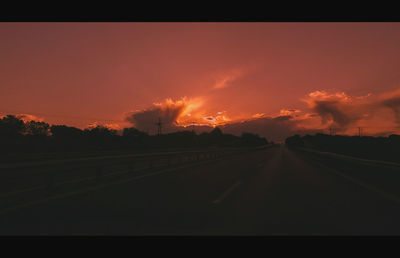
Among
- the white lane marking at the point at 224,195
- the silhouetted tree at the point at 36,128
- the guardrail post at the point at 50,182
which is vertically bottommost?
the white lane marking at the point at 224,195

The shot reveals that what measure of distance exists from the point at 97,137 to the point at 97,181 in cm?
8576

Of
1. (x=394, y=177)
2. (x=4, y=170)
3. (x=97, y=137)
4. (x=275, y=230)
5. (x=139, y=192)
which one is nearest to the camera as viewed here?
(x=275, y=230)

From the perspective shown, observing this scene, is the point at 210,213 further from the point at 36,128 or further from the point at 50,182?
the point at 36,128

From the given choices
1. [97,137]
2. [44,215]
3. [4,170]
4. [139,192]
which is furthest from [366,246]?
[97,137]

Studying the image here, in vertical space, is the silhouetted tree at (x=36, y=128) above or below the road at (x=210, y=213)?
above

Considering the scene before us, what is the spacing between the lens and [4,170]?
7.84m

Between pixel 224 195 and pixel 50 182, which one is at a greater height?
pixel 50 182

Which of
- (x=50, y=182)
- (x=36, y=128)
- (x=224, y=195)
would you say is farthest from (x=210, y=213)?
(x=36, y=128)

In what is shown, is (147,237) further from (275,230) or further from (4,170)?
(4,170)

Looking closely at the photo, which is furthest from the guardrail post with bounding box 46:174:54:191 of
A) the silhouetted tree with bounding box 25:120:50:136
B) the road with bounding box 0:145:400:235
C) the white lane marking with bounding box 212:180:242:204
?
the silhouetted tree with bounding box 25:120:50:136

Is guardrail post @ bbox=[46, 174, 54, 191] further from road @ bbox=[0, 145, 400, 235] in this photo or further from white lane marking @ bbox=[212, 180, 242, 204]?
white lane marking @ bbox=[212, 180, 242, 204]

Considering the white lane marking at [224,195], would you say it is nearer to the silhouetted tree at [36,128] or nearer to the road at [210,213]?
the road at [210,213]

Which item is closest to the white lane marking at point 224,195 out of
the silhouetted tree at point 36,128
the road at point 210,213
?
the road at point 210,213

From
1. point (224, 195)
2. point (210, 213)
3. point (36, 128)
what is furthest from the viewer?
point (36, 128)
